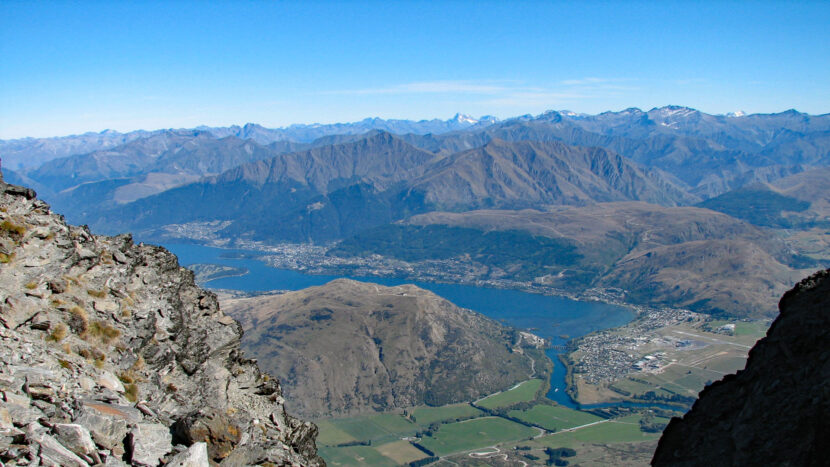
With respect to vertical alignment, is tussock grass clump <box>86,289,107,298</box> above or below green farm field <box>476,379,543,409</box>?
above

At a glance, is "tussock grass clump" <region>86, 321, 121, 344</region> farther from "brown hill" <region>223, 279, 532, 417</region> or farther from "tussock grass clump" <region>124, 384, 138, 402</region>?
"brown hill" <region>223, 279, 532, 417</region>

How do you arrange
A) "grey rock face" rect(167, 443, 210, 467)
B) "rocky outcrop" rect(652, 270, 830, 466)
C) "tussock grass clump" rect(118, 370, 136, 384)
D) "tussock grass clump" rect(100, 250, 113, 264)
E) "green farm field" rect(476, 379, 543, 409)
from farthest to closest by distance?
"green farm field" rect(476, 379, 543, 409) → "tussock grass clump" rect(100, 250, 113, 264) → "tussock grass clump" rect(118, 370, 136, 384) → "rocky outcrop" rect(652, 270, 830, 466) → "grey rock face" rect(167, 443, 210, 467)

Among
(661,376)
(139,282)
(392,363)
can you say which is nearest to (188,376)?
(139,282)

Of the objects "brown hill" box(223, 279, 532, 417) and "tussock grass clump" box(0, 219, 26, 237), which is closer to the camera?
"tussock grass clump" box(0, 219, 26, 237)

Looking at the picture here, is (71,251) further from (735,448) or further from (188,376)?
(735,448)

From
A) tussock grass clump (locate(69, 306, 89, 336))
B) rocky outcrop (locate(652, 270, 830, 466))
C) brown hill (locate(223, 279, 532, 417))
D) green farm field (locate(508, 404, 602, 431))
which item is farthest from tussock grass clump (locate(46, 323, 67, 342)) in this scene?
brown hill (locate(223, 279, 532, 417))

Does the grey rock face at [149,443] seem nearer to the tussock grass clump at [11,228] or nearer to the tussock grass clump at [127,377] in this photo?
the tussock grass clump at [127,377]

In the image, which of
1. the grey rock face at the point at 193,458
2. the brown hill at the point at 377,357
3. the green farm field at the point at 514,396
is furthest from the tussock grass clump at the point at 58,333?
the green farm field at the point at 514,396
